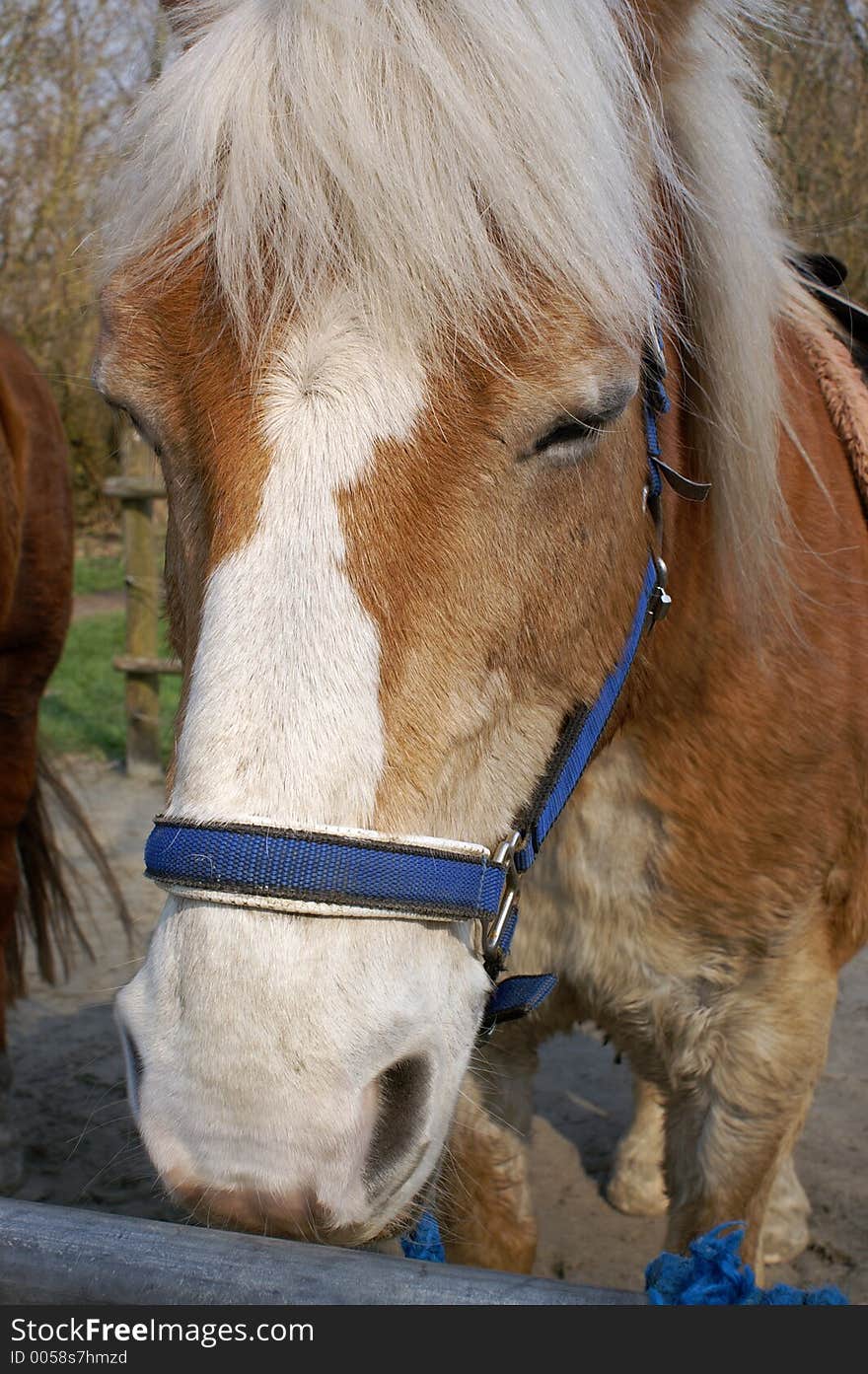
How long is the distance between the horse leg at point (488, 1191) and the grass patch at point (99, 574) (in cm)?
1095

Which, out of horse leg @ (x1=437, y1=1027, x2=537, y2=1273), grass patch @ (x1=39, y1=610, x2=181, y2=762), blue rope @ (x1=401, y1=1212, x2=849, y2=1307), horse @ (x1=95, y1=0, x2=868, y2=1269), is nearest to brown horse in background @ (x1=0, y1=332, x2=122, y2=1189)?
horse leg @ (x1=437, y1=1027, x2=537, y2=1273)

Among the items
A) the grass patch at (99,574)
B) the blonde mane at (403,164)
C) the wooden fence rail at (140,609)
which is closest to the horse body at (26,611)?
the blonde mane at (403,164)

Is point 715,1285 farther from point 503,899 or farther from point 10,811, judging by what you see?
point 10,811

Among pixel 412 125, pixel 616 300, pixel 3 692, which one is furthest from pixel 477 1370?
pixel 3 692

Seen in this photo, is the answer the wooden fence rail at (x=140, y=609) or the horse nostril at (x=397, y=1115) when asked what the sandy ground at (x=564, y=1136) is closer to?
the horse nostril at (x=397, y=1115)

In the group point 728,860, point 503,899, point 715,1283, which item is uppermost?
point 503,899

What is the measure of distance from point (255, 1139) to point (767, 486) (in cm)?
122

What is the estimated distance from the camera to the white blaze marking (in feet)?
3.57

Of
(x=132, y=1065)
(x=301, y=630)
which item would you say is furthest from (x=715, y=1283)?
(x=301, y=630)

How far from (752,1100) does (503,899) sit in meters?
0.82

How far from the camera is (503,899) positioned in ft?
4.71

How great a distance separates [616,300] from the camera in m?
1.32

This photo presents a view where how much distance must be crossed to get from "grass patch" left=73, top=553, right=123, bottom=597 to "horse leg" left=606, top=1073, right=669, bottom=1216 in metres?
10.5

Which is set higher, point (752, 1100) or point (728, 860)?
point (728, 860)
